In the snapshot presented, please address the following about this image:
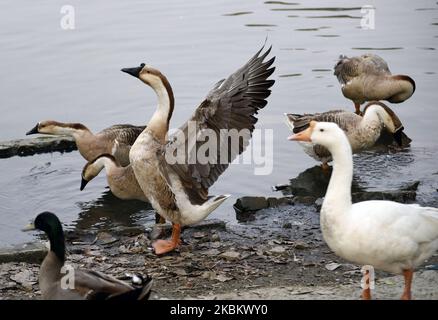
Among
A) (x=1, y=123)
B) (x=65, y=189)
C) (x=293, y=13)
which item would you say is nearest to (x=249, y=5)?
(x=293, y=13)

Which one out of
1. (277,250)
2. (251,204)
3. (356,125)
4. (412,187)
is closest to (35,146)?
(251,204)

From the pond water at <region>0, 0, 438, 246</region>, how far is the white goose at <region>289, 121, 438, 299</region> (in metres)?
3.01

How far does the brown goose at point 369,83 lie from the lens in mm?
12367

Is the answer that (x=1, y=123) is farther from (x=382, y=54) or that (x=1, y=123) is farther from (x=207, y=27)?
(x=382, y=54)

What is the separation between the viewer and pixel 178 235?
323 inches

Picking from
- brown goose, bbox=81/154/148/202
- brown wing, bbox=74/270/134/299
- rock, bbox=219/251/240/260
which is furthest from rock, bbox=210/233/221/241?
brown wing, bbox=74/270/134/299

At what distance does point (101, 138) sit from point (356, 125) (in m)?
3.36

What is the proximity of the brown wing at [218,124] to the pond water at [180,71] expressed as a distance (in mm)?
1342

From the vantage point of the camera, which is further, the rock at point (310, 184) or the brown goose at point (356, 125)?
the brown goose at point (356, 125)

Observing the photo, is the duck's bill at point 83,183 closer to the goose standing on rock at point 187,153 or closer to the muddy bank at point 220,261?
the muddy bank at point 220,261

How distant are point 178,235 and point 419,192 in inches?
121

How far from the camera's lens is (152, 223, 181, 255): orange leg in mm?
7945

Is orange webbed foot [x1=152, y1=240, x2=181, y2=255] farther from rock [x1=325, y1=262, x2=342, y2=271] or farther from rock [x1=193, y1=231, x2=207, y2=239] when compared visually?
rock [x1=325, y1=262, x2=342, y2=271]

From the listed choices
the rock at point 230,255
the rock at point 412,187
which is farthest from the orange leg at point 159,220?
the rock at point 412,187
